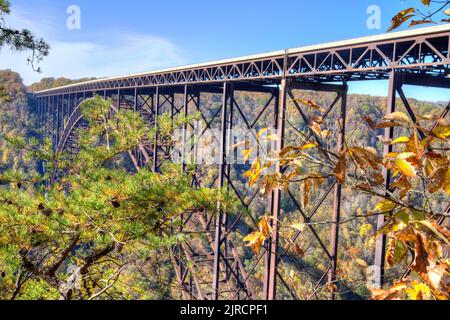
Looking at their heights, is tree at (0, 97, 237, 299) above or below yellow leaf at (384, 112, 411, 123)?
below

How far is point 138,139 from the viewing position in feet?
19.9

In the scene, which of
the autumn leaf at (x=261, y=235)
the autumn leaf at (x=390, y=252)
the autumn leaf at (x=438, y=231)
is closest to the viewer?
→ the autumn leaf at (x=438, y=231)

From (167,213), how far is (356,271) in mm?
43170

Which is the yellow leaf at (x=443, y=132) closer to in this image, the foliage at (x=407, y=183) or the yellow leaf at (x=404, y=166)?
the foliage at (x=407, y=183)

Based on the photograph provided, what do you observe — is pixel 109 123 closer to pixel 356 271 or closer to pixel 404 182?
pixel 404 182

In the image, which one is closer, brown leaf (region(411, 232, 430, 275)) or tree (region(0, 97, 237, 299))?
brown leaf (region(411, 232, 430, 275))

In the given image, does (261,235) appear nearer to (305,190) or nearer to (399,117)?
(305,190)

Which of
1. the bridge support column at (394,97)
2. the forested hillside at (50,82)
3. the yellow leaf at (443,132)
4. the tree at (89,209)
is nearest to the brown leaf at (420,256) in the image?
the yellow leaf at (443,132)

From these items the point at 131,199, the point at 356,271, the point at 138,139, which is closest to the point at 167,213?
the point at 131,199

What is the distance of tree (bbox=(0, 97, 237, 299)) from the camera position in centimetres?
457

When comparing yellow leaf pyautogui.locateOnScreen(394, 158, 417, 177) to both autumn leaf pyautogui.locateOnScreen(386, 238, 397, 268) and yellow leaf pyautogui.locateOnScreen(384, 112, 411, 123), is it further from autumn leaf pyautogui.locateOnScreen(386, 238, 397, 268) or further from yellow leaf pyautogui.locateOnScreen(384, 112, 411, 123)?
autumn leaf pyautogui.locateOnScreen(386, 238, 397, 268)

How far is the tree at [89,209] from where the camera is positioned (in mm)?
4574

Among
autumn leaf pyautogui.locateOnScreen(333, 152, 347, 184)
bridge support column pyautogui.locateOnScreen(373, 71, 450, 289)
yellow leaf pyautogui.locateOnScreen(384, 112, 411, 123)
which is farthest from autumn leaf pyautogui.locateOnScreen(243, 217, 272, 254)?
bridge support column pyautogui.locateOnScreen(373, 71, 450, 289)

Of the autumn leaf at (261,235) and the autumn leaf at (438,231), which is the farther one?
the autumn leaf at (261,235)
